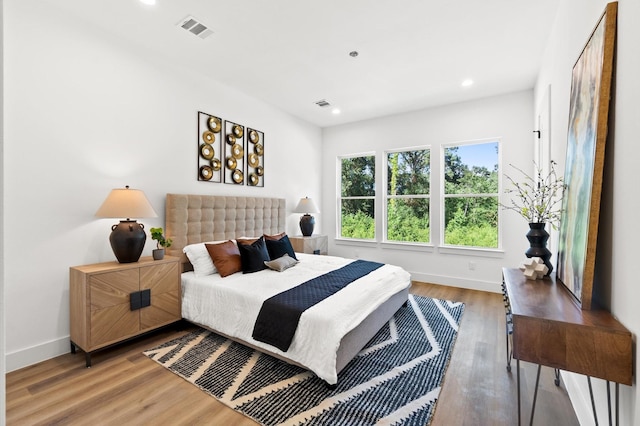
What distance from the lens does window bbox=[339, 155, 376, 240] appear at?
561cm

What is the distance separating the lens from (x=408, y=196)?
5191mm

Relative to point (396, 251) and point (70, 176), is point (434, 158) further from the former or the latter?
point (70, 176)

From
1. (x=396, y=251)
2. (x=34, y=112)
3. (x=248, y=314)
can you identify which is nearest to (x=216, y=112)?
(x=34, y=112)

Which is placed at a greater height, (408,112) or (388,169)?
(408,112)

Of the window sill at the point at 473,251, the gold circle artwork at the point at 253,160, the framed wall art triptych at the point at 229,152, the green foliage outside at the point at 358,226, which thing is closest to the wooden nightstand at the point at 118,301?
the framed wall art triptych at the point at 229,152

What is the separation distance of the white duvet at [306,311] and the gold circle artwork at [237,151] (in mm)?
1758

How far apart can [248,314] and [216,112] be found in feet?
8.96

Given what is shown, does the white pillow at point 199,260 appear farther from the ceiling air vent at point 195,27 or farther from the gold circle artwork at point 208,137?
the ceiling air vent at point 195,27

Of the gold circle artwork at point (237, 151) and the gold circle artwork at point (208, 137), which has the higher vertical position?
the gold circle artwork at point (208, 137)

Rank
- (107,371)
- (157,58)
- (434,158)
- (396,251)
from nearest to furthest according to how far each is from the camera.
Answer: (107,371) → (157,58) → (434,158) → (396,251)

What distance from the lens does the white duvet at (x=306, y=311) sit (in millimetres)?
2100

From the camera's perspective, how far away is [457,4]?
96.0 inches

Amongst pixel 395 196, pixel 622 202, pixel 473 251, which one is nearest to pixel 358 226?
pixel 395 196

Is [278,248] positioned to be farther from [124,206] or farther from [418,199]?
[418,199]
